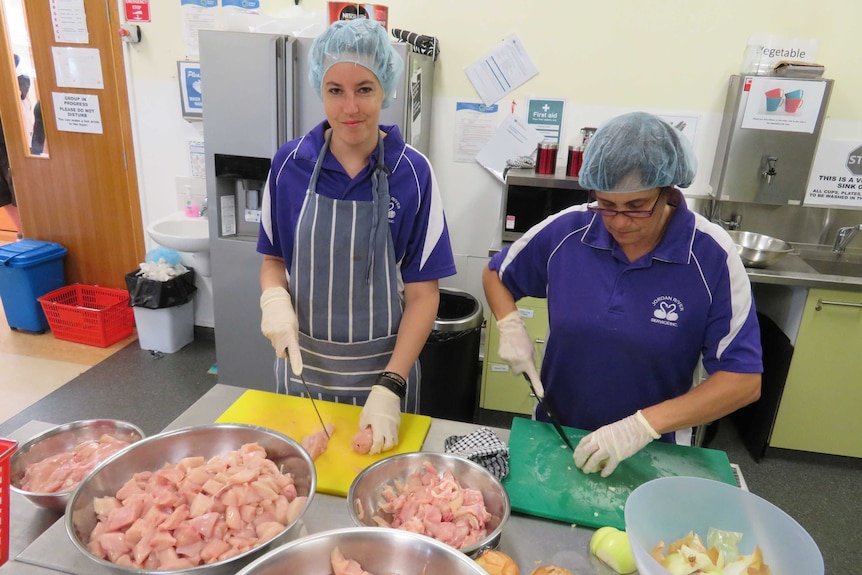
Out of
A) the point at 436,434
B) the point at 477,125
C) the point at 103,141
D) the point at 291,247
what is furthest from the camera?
the point at 103,141

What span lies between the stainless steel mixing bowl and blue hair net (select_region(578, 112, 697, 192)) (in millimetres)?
916

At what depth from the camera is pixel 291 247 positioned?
5.57 feet

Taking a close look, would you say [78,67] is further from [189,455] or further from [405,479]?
[405,479]

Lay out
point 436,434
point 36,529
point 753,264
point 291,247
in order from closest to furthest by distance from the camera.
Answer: point 36,529
point 436,434
point 291,247
point 753,264

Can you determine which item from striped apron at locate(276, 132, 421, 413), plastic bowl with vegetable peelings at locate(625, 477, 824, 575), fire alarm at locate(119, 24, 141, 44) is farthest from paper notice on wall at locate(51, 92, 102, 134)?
plastic bowl with vegetable peelings at locate(625, 477, 824, 575)

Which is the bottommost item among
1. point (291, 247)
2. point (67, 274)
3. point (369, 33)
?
point (67, 274)

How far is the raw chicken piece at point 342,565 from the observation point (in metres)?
0.95

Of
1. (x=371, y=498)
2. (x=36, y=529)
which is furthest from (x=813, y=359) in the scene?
(x=36, y=529)

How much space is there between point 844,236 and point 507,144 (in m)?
1.84

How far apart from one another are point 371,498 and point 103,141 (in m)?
3.63

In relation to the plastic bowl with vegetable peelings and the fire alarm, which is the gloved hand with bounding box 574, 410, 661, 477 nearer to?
the plastic bowl with vegetable peelings

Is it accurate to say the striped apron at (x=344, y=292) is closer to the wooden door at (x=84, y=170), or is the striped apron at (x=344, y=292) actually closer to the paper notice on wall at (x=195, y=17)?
the paper notice on wall at (x=195, y=17)

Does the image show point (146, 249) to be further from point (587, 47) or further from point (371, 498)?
point (371, 498)

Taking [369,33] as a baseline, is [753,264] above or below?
below
